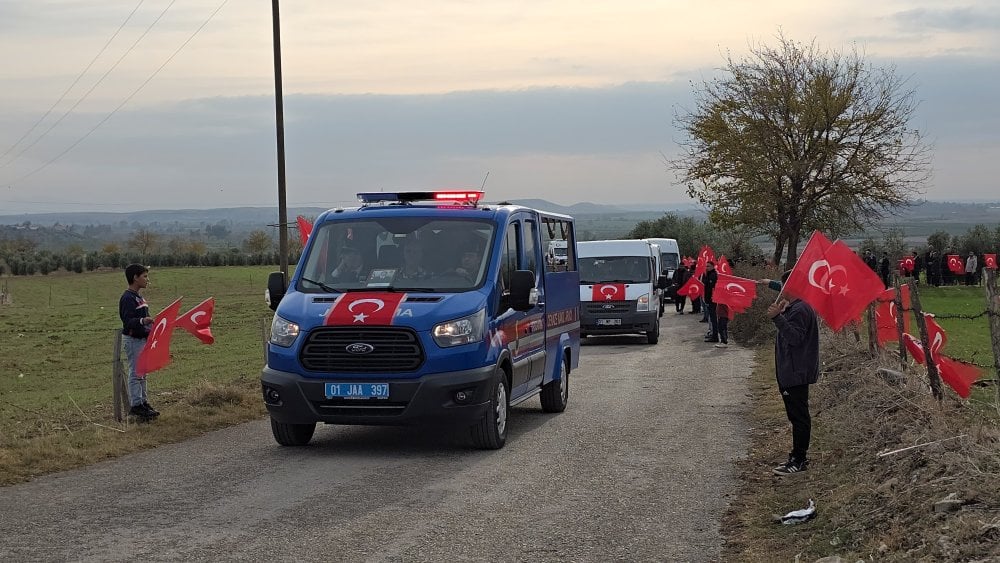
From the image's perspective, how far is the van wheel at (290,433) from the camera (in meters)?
11.6

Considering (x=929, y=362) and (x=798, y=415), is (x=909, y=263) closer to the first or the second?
(x=929, y=362)

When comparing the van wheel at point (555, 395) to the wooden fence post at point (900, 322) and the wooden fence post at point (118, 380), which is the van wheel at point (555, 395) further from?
the wooden fence post at point (118, 380)

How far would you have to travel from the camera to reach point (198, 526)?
26.3ft

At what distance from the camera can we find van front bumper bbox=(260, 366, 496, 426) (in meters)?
10.9

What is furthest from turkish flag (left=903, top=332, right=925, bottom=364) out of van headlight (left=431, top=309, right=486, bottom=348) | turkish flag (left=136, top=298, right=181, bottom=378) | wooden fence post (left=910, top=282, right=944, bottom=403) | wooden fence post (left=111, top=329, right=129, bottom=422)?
wooden fence post (left=111, top=329, right=129, bottom=422)

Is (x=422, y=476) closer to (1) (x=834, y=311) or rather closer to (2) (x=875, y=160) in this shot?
(1) (x=834, y=311)

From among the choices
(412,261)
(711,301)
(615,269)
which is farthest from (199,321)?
(711,301)

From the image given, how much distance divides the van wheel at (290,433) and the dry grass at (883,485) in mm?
4318

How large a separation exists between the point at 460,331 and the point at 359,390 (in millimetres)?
1077

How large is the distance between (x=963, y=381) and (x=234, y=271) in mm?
78742

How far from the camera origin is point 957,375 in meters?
11.6

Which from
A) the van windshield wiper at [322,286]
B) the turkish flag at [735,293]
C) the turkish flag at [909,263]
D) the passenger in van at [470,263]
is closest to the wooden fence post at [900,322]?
the turkish flag at [735,293]

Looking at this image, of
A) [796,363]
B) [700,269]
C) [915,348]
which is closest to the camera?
[796,363]

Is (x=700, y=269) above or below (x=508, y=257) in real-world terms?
below
